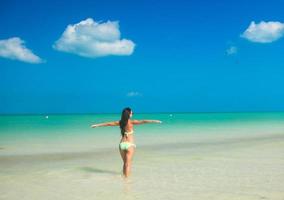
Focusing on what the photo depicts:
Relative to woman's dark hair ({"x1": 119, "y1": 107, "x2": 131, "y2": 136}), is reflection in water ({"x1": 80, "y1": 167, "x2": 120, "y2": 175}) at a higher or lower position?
lower

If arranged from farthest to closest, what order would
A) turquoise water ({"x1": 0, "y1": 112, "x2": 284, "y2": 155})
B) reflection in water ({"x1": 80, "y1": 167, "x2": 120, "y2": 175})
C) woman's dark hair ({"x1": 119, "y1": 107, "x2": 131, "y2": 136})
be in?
turquoise water ({"x1": 0, "y1": 112, "x2": 284, "y2": 155}) < reflection in water ({"x1": 80, "y1": 167, "x2": 120, "y2": 175}) < woman's dark hair ({"x1": 119, "y1": 107, "x2": 131, "y2": 136})

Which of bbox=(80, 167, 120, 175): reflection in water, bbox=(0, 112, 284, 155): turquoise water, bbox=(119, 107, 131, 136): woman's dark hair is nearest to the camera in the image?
bbox=(119, 107, 131, 136): woman's dark hair

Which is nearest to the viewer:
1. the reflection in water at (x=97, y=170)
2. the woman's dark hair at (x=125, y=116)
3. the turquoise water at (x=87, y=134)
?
the woman's dark hair at (x=125, y=116)

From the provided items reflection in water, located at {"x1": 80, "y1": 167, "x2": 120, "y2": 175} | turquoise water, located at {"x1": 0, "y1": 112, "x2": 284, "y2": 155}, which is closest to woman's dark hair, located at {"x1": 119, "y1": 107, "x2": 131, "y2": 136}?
reflection in water, located at {"x1": 80, "y1": 167, "x2": 120, "y2": 175}

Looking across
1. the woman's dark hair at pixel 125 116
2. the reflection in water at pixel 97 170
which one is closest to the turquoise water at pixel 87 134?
the reflection in water at pixel 97 170

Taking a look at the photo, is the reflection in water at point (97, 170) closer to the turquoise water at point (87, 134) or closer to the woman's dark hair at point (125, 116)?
the woman's dark hair at point (125, 116)

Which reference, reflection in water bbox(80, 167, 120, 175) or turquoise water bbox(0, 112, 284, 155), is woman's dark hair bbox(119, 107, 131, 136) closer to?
reflection in water bbox(80, 167, 120, 175)

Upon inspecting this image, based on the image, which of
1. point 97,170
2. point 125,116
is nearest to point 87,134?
point 97,170

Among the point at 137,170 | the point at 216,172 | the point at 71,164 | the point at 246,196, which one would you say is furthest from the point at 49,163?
the point at 246,196

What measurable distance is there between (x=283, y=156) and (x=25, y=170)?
30.6 feet

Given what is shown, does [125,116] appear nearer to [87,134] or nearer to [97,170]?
[97,170]

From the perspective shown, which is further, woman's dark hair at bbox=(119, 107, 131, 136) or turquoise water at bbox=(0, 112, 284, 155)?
turquoise water at bbox=(0, 112, 284, 155)

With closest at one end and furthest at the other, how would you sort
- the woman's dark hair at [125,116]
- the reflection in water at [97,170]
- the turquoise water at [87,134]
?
the woman's dark hair at [125,116]
the reflection in water at [97,170]
the turquoise water at [87,134]

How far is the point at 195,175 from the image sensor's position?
11414 millimetres
